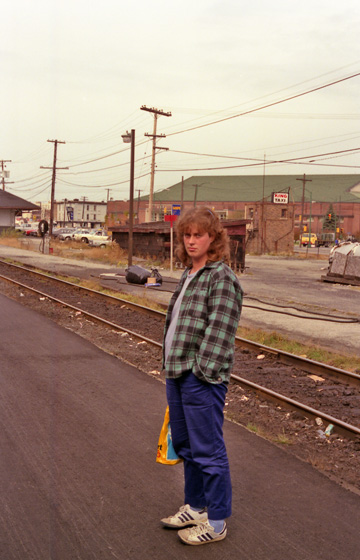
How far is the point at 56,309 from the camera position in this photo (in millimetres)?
15914

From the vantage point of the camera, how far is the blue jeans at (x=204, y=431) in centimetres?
366

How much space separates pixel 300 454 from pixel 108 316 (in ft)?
33.0

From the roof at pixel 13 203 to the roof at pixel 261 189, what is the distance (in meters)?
65.1

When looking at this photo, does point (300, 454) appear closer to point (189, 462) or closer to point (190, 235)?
point (189, 462)

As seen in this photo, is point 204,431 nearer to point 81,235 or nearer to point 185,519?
point 185,519

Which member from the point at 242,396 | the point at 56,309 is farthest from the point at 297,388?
the point at 56,309

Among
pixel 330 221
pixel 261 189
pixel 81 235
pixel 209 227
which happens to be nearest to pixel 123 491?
pixel 209 227

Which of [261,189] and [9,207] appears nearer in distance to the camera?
[9,207]

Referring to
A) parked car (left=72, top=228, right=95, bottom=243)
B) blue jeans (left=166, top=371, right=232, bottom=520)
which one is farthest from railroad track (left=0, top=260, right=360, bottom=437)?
parked car (left=72, top=228, right=95, bottom=243)

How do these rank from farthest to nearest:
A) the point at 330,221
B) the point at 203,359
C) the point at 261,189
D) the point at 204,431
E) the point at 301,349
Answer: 1. the point at 261,189
2. the point at 330,221
3. the point at 301,349
4. the point at 204,431
5. the point at 203,359

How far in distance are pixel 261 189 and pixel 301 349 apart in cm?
12379

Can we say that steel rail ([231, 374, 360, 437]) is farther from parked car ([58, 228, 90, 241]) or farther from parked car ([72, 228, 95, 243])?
parked car ([58, 228, 90, 241])

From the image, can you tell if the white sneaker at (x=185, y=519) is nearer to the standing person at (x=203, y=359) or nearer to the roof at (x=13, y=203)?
the standing person at (x=203, y=359)

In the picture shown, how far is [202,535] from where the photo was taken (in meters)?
3.77
